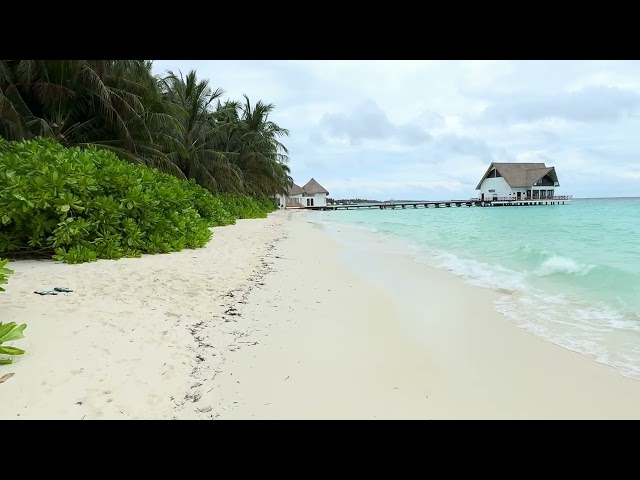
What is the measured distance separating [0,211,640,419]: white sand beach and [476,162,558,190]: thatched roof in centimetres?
6124

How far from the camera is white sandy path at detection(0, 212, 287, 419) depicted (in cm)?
238

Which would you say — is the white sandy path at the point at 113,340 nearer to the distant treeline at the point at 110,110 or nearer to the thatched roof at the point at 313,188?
the distant treeline at the point at 110,110

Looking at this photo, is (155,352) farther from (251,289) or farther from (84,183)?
(84,183)

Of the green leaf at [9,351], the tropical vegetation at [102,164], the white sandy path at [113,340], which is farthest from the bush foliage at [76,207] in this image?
the green leaf at [9,351]

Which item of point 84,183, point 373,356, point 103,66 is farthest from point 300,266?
point 103,66

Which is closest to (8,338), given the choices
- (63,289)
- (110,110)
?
(63,289)

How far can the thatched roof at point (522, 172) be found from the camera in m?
Answer: 58.2

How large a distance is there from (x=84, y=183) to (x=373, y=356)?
18.2 ft

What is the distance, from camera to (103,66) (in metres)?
12.3

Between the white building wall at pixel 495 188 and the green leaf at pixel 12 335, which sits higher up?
the white building wall at pixel 495 188

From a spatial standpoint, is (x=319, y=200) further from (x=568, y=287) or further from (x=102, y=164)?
(x=568, y=287)

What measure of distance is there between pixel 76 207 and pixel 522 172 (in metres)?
65.6

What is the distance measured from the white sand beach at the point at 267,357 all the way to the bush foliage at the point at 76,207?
21.7 inches

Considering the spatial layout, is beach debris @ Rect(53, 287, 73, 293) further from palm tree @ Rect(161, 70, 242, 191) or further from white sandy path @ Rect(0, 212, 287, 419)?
palm tree @ Rect(161, 70, 242, 191)
